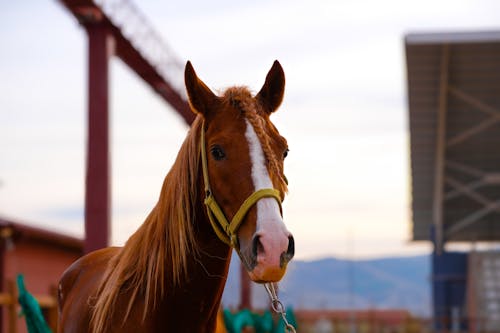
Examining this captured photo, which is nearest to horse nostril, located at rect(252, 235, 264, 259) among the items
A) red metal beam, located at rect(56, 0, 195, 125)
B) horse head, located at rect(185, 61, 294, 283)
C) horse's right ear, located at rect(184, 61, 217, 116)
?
horse head, located at rect(185, 61, 294, 283)

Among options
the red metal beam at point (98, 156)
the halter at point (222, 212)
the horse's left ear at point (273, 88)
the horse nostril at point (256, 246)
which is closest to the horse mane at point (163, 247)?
the halter at point (222, 212)

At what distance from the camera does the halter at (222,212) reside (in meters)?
3.60

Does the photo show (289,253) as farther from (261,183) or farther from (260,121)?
(260,121)

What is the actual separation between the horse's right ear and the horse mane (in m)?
0.08

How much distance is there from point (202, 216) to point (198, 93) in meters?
0.50

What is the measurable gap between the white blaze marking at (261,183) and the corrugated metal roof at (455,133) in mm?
15238

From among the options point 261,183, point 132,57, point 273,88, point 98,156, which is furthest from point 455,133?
point 261,183

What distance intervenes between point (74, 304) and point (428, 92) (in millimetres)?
17108

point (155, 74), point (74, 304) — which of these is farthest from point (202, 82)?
point (155, 74)

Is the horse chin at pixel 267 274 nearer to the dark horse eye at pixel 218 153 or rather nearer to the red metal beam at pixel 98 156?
the dark horse eye at pixel 218 153

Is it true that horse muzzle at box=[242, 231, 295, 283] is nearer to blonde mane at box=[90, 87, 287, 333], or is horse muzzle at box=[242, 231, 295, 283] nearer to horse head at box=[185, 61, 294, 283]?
horse head at box=[185, 61, 294, 283]

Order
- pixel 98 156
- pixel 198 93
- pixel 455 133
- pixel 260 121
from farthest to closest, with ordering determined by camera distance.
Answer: pixel 455 133 → pixel 98 156 → pixel 198 93 → pixel 260 121

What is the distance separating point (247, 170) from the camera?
145 inches

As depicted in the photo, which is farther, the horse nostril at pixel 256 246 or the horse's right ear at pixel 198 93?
the horse's right ear at pixel 198 93
